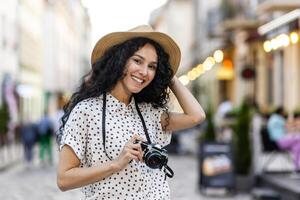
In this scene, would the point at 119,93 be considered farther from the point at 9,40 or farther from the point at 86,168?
the point at 9,40

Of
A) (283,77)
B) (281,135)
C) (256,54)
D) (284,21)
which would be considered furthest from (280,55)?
(284,21)

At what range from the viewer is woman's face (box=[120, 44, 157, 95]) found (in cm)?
366

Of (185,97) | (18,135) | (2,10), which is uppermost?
(2,10)

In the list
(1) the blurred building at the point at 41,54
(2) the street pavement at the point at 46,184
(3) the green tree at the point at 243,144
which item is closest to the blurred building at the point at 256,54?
(3) the green tree at the point at 243,144

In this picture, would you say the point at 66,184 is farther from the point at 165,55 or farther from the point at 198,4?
the point at 198,4

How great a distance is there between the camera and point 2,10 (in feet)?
131

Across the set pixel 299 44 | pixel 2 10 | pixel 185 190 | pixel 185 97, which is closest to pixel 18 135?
pixel 2 10

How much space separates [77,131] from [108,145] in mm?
139

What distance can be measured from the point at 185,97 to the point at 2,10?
3693cm

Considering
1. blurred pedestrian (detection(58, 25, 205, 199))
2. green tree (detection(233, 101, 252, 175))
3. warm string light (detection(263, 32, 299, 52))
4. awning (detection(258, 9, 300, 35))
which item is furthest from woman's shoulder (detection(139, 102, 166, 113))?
warm string light (detection(263, 32, 299, 52))

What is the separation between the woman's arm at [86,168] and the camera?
3431 mm

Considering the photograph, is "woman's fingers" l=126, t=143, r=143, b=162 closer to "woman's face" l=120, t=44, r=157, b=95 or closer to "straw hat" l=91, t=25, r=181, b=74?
"woman's face" l=120, t=44, r=157, b=95

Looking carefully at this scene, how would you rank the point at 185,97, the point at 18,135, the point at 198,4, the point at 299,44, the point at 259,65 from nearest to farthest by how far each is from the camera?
1. the point at 185,97
2. the point at 299,44
3. the point at 259,65
4. the point at 18,135
5. the point at 198,4

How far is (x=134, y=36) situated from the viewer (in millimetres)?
3748
